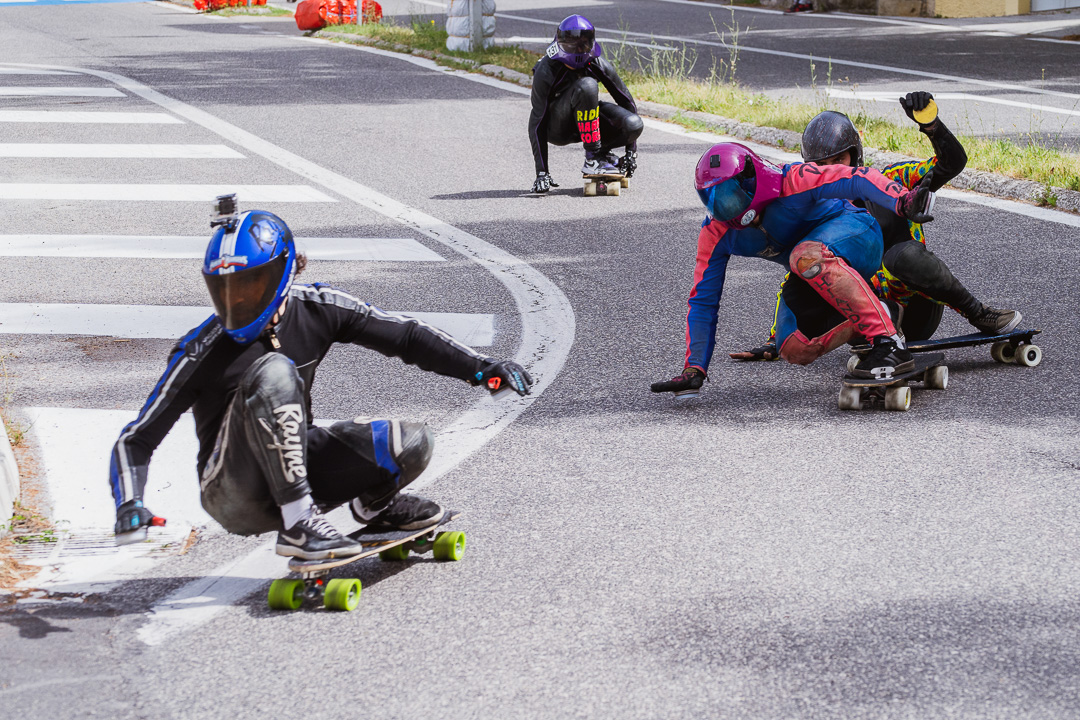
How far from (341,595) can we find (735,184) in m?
2.67

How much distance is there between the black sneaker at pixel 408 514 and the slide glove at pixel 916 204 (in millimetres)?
2517

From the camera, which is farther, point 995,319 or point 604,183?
point 604,183

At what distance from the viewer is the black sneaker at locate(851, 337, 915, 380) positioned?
533 cm

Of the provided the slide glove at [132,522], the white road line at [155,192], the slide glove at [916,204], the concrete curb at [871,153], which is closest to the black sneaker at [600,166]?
the concrete curb at [871,153]

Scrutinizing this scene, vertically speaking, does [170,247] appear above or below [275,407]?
below

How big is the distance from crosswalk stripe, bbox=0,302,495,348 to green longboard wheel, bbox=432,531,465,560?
2.48m

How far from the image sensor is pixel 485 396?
5.80 m

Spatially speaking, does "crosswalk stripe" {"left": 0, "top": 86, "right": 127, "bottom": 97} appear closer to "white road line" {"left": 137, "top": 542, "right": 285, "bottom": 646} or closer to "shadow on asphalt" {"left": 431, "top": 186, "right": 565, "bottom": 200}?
"shadow on asphalt" {"left": 431, "top": 186, "right": 565, "bottom": 200}

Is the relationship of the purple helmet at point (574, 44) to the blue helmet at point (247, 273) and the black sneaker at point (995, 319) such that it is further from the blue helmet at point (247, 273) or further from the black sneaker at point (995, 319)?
the blue helmet at point (247, 273)

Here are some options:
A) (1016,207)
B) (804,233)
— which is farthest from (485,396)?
(1016,207)

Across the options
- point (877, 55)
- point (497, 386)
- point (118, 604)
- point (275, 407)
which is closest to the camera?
point (275, 407)

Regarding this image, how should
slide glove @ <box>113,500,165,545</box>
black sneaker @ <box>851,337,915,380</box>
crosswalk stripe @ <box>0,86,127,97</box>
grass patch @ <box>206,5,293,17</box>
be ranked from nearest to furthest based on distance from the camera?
slide glove @ <box>113,500,165,545</box> < black sneaker @ <box>851,337,915,380</box> < crosswalk stripe @ <box>0,86,127,97</box> < grass patch @ <box>206,5,293,17</box>

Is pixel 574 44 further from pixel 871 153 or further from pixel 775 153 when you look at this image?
pixel 871 153

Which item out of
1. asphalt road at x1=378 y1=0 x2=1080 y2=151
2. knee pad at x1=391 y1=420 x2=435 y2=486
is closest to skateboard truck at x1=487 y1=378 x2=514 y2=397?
knee pad at x1=391 y1=420 x2=435 y2=486
